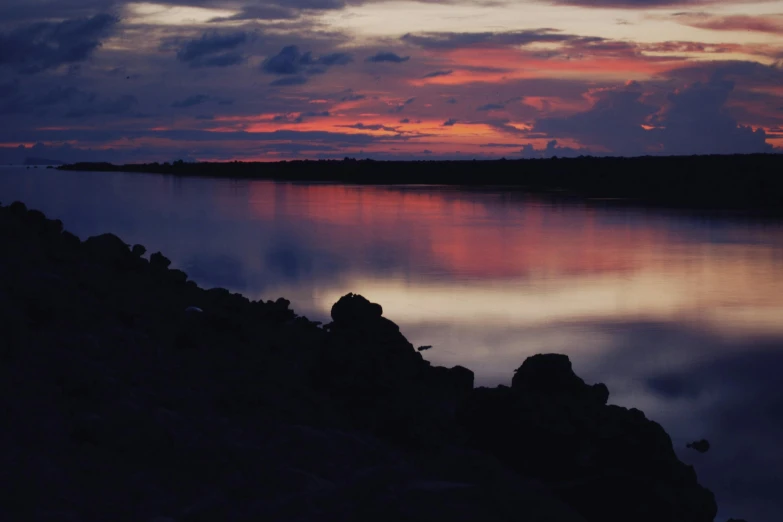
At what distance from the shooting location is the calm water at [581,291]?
351 inches

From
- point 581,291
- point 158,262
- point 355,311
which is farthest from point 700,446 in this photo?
point 581,291

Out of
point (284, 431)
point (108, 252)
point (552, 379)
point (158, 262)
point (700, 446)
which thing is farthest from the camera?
point (158, 262)

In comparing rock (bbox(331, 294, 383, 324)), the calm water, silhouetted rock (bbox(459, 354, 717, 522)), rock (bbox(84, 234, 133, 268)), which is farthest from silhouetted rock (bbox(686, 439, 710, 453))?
rock (bbox(84, 234, 133, 268))

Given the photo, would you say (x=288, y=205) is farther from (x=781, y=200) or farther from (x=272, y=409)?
(x=272, y=409)

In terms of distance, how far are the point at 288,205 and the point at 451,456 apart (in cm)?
4246

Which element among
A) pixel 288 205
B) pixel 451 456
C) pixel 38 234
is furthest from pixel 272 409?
pixel 288 205

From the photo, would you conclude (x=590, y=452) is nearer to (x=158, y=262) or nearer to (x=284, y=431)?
(x=284, y=431)

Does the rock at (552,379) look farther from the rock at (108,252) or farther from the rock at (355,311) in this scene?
the rock at (108,252)

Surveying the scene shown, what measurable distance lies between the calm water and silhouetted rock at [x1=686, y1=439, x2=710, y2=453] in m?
0.10

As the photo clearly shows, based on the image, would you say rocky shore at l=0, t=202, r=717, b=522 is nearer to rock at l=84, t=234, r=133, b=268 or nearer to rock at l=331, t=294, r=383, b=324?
rock at l=331, t=294, r=383, b=324

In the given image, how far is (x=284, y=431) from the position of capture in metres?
6.14

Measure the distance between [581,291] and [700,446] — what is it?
869 cm

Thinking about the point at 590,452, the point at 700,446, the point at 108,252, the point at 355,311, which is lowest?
the point at 700,446

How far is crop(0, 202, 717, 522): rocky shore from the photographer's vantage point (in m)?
4.73
